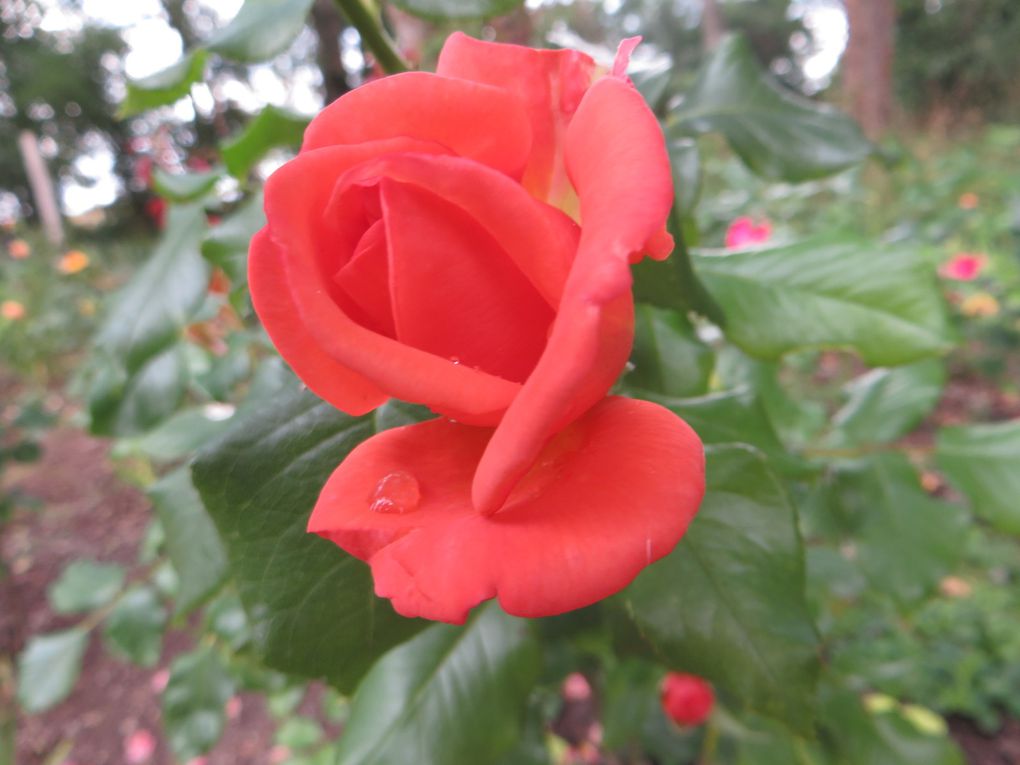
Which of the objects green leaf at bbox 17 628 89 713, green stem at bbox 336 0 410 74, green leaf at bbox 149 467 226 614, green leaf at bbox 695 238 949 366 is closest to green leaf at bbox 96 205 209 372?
green leaf at bbox 149 467 226 614

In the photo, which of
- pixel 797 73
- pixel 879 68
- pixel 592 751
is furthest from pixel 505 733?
pixel 797 73

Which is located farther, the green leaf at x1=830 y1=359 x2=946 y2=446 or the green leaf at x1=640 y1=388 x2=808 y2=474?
the green leaf at x1=830 y1=359 x2=946 y2=446

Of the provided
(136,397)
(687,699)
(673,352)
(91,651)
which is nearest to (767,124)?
(673,352)

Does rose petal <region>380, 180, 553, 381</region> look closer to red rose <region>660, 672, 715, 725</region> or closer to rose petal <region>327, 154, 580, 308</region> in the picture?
rose petal <region>327, 154, 580, 308</region>

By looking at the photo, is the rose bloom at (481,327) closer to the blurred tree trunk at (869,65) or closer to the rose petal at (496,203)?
the rose petal at (496,203)

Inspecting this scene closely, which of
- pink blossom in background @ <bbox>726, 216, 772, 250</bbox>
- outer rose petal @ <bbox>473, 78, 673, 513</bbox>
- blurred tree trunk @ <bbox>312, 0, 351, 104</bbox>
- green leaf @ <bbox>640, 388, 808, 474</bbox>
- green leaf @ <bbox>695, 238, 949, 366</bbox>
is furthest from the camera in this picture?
blurred tree trunk @ <bbox>312, 0, 351, 104</bbox>

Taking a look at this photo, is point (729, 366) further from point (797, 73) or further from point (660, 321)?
point (797, 73)

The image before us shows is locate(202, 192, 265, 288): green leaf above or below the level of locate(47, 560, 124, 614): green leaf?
above
